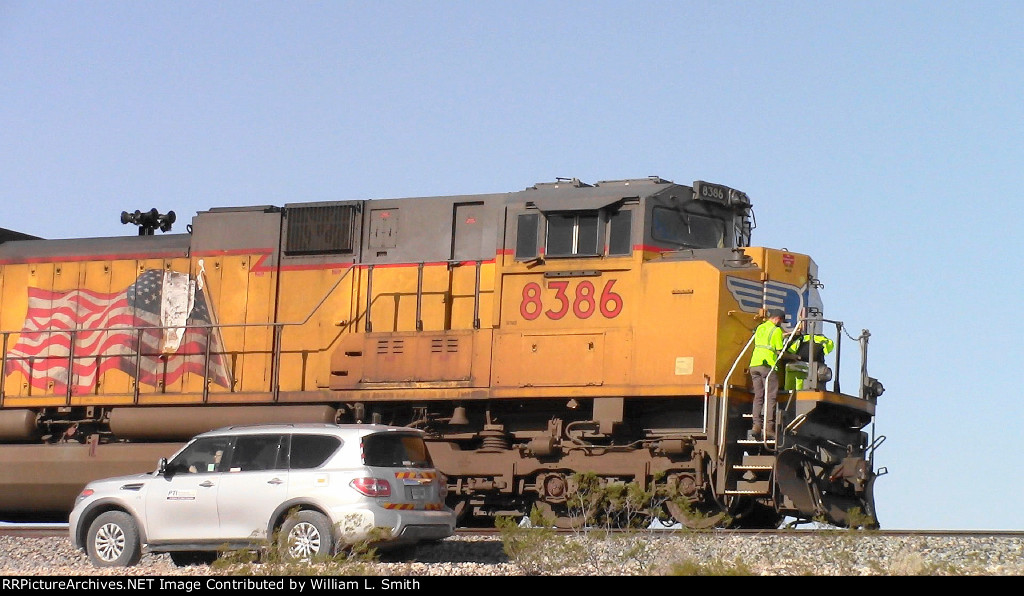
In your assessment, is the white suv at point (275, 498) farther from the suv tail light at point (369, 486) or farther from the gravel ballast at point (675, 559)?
the gravel ballast at point (675, 559)

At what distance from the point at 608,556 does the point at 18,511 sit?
31.9ft

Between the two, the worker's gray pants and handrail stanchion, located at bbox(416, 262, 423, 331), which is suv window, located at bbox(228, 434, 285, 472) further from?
the worker's gray pants

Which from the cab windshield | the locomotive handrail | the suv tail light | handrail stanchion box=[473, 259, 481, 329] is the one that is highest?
the cab windshield

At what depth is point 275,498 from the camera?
11.9 m

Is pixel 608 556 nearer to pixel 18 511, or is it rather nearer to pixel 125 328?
pixel 125 328

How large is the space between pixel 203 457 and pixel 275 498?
1.05 meters

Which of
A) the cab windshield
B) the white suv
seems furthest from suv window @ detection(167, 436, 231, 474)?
the cab windshield

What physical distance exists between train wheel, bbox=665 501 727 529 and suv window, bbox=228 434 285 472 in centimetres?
427

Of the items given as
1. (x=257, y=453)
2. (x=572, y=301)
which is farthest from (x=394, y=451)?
(x=572, y=301)

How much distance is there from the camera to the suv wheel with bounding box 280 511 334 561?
1157 centimetres

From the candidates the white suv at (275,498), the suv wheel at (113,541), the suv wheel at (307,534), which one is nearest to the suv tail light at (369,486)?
the white suv at (275,498)

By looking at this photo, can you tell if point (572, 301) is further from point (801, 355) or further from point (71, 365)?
point (71, 365)
